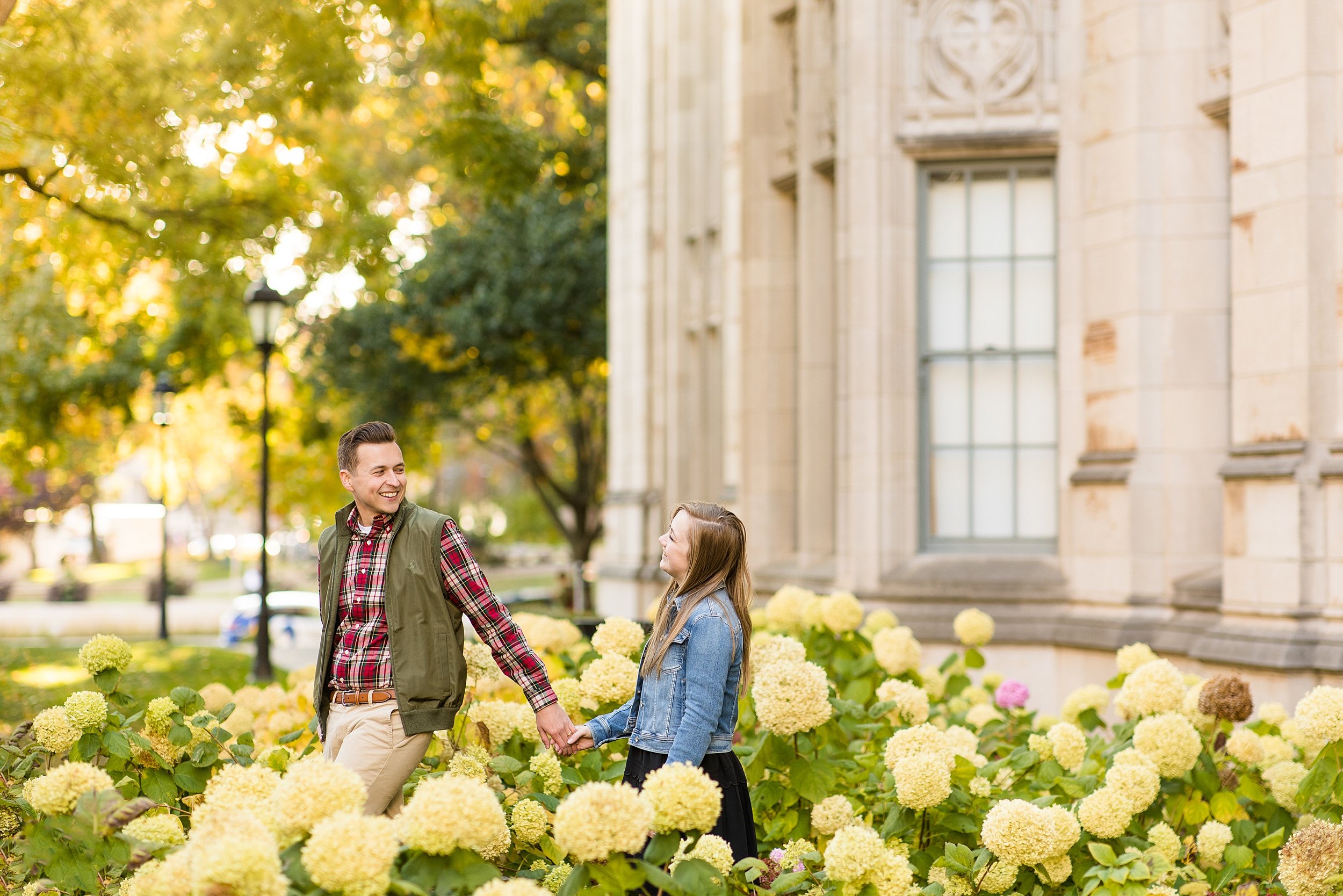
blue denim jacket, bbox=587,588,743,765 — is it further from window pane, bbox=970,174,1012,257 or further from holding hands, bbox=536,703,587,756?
window pane, bbox=970,174,1012,257

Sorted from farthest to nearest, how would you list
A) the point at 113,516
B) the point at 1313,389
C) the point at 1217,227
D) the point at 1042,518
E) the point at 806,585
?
the point at 113,516 < the point at 806,585 < the point at 1042,518 < the point at 1217,227 < the point at 1313,389

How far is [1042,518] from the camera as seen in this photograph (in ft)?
32.5

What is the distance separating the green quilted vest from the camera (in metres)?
4.31

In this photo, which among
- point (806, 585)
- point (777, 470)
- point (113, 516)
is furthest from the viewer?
point (113, 516)

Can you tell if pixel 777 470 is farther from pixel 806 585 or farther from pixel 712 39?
pixel 712 39

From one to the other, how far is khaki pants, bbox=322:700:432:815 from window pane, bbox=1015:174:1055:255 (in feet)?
23.0

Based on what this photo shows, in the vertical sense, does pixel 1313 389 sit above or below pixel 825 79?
below

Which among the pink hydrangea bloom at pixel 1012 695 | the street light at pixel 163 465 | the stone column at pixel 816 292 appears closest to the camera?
the pink hydrangea bloom at pixel 1012 695

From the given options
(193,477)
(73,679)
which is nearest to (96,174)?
(73,679)

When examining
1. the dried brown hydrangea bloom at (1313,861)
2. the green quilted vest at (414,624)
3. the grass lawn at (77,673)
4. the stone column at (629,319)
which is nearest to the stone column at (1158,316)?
the dried brown hydrangea bloom at (1313,861)

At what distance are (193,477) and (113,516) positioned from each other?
40.8 feet

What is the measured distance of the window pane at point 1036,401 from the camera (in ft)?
32.5

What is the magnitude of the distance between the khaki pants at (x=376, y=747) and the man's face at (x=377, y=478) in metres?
0.65

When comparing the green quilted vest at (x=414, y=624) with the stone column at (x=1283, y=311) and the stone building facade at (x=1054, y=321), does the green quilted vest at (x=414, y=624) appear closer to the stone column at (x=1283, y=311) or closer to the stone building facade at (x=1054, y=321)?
the stone building facade at (x=1054, y=321)
